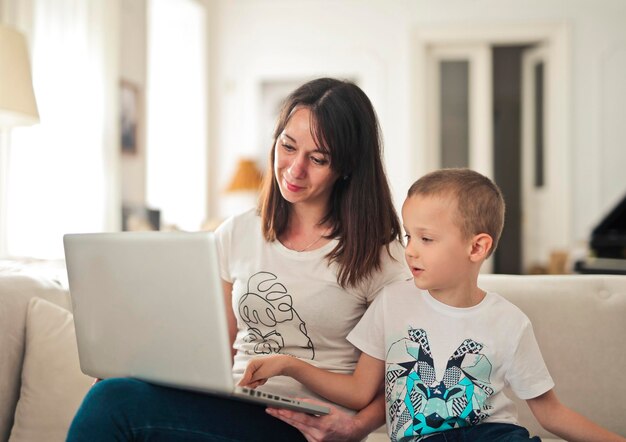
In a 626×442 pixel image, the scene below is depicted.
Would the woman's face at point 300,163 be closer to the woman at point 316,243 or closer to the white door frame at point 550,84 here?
the woman at point 316,243

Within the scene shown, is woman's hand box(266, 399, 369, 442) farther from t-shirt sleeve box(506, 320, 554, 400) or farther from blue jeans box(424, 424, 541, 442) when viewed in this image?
t-shirt sleeve box(506, 320, 554, 400)

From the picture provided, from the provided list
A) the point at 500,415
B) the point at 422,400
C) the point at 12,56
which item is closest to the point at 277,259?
the point at 422,400

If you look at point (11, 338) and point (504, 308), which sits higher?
point (504, 308)

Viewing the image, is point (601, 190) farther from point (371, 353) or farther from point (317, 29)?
point (371, 353)

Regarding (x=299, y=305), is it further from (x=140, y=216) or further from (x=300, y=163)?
(x=140, y=216)

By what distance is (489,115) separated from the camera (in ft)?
20.9

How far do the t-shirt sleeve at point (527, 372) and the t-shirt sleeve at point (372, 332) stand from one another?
0.24 metres

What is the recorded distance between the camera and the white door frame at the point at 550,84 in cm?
613

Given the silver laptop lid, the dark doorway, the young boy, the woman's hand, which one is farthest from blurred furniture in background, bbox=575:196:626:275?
A: the silver laptop lid

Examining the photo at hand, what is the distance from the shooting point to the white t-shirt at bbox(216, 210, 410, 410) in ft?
4.98

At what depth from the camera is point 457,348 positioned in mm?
1358

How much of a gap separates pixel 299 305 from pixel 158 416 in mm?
392

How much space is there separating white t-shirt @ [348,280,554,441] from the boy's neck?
1 cm

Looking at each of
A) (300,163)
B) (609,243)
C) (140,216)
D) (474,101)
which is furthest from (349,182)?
(474,101)
